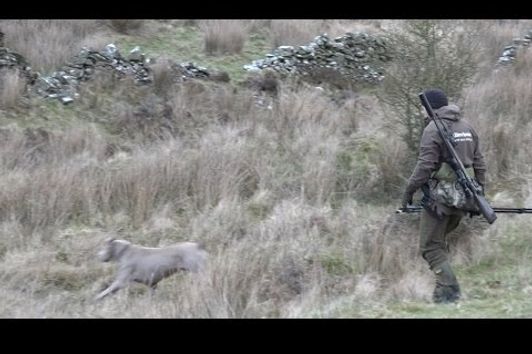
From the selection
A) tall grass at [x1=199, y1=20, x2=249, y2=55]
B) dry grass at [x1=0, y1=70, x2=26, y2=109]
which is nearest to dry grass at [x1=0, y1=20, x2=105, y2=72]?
dry grass at [x1=0, y1=70, x2=26, y2=109]

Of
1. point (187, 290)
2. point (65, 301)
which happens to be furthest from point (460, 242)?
→ point (65, 301)

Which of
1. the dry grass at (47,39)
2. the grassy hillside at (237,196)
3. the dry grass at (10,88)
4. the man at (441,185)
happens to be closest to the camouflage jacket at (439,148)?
the man at (441,185)

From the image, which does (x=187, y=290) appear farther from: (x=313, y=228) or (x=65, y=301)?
(x=313, y=228)

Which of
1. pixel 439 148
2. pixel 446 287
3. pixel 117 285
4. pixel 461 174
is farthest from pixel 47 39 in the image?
pixel 446 287

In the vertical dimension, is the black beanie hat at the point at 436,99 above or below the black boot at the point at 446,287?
above

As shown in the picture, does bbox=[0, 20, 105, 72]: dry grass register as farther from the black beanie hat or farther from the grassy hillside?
the black beanie hat

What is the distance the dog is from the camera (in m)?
7.98

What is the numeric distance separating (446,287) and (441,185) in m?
1.01

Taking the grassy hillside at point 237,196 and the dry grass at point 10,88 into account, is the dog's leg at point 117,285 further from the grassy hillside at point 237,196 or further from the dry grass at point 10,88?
the dry grass at point 10,88

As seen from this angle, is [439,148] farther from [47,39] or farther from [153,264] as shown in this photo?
[47,39]

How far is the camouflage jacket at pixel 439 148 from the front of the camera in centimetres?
745

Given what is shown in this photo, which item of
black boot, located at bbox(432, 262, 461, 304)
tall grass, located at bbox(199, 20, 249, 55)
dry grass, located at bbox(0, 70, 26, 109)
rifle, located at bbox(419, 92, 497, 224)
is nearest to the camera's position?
rifle, located at bbox(419, 92, 497, 224)

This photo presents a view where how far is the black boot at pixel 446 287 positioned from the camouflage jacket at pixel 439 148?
2.75ft

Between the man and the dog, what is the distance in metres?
2.24
